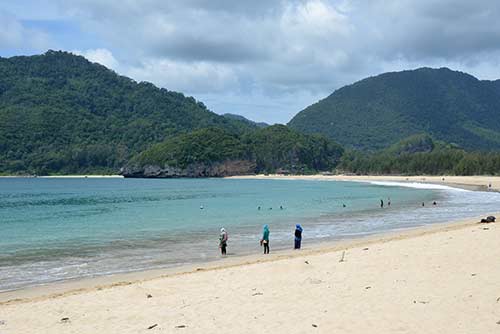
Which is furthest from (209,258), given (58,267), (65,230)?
(65,230)

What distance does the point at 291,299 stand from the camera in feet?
39.1

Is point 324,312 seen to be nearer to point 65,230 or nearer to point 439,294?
point 439,294

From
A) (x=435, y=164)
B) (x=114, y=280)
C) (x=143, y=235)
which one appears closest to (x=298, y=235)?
(x=114, y=280)

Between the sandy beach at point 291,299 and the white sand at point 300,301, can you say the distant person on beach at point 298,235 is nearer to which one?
the sandy beach at point 291,299

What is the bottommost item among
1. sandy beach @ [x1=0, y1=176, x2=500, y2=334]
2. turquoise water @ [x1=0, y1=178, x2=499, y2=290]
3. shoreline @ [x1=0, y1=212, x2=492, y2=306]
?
turquoise water @ [x1=0, y1=178, x2=499, y2=290]

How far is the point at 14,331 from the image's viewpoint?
10.4 m

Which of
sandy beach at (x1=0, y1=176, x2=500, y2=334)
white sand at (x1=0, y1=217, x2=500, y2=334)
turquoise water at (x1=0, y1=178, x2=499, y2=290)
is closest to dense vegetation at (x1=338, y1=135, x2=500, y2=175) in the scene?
turquoise water at (x1=0, y1=178, x2=499, y2=290)

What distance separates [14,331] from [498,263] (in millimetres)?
12820

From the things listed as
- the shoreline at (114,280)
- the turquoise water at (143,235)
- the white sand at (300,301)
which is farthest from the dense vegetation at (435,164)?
the white sand at (300,301)

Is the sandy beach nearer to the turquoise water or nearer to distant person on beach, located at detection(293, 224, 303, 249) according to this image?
the turquoise water

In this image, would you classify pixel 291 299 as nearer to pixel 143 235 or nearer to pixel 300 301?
pixel 300 301

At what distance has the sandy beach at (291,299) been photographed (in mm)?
9953

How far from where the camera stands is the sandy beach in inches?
392

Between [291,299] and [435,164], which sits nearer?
[291,299]
